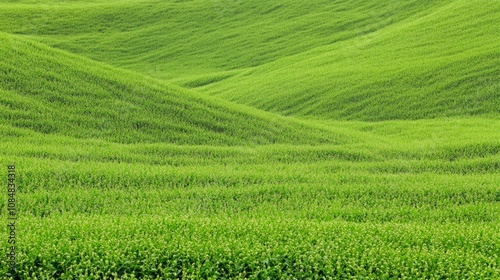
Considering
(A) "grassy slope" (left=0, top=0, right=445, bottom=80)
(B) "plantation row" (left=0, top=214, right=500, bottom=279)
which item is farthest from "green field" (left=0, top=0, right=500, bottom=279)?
(A) "grassy slope" (left=0, top=0, right=445, bottom=80)

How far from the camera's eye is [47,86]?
25.4m

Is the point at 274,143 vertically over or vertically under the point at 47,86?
under

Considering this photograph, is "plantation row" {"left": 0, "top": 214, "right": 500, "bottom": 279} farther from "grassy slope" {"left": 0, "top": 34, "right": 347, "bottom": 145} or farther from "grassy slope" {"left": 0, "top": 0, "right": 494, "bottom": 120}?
"grassy slope" {"left": 0, "top": 0, "right": 494, "bottom": 120}

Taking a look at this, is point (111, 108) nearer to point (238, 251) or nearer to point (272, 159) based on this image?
point (272, 159)

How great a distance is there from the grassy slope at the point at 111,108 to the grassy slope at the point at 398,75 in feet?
38.5

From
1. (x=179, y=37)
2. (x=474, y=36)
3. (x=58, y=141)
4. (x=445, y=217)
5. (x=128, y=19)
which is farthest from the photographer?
(x=128, y=19)

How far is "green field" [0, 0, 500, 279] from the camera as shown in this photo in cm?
948

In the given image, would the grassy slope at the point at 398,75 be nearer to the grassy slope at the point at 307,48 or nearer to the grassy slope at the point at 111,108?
the grassy slope at the point at 307,48

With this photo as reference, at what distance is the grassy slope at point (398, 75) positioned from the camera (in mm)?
37062

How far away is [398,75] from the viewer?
41.4 m

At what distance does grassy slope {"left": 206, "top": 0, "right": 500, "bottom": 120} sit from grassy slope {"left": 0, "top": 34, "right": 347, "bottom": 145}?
1174 cm

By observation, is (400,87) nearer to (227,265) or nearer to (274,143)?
(274,143)

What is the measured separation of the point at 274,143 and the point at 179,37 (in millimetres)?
48829

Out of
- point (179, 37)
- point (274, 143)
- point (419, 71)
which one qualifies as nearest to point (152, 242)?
point (274, 143)
